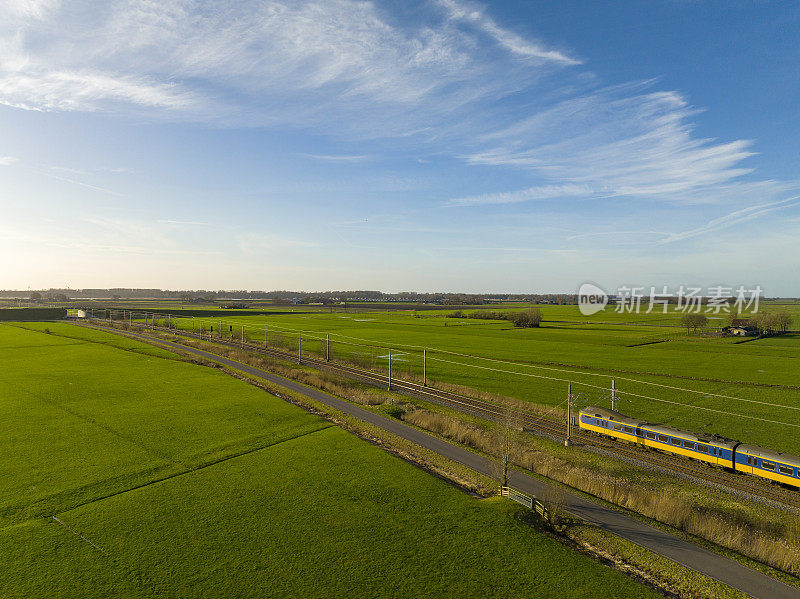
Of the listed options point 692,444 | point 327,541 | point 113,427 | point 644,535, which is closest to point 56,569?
point 327,541

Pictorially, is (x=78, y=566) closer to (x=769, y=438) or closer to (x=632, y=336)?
(x=769, y=438)

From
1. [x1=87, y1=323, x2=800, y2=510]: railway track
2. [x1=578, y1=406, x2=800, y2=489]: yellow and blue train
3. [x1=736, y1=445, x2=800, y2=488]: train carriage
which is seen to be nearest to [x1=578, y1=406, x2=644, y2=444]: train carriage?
[x1=578, y1=406, x2=800, y2=489]: yellow and blue train

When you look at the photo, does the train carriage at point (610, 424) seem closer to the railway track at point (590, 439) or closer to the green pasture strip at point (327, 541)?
the railway track at point (590, 439)

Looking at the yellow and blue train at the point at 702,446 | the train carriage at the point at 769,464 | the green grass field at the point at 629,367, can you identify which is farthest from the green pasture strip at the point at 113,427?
the train carriage at the point at 769,464

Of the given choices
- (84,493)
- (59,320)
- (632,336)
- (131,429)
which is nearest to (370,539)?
(84,493)

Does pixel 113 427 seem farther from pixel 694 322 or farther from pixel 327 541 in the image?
pixel 694 322

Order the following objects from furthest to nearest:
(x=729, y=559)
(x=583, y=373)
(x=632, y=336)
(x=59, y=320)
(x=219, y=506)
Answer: (x=59, y=320) → (x=632, y=336) → (x=583, y=373) → (x=219, y=506) → (x=729, y=559)

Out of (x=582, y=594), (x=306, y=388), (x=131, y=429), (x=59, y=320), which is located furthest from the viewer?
(x=59, y=320)
